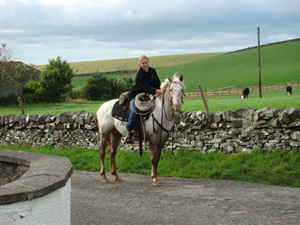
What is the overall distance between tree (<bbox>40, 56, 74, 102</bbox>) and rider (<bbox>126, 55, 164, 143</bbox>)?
37.6 m

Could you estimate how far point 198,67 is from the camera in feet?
237

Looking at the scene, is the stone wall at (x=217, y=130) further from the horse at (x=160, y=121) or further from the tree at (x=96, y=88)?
the tree at (x=96, y=88)

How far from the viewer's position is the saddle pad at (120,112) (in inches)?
316

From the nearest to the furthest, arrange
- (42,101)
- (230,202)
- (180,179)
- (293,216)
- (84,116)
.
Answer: (293,216) → (230,202) → (180,179) → (84,116) → (42,101)

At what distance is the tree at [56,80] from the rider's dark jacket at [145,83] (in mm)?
37588

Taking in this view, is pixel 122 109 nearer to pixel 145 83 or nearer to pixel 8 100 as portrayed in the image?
pixel 145 83

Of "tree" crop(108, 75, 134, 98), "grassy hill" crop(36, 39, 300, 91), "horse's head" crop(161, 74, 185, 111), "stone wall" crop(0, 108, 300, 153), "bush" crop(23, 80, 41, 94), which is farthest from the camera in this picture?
"grassy hill" crop(36, 39, 300, 91)

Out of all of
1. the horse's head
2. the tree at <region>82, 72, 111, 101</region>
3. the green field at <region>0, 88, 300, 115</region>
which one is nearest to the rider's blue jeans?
the horse's head

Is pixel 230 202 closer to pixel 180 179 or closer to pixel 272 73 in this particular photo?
pixel 180 179

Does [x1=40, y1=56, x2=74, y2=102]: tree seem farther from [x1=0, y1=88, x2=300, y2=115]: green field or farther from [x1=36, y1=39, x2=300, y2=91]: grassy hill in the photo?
[x1=0, y1=88, x2=300, y2=115]: green field

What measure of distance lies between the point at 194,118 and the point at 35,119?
709 cm

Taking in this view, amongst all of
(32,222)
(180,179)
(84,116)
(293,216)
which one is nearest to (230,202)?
(293,216)

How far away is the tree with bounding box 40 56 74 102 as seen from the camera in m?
44.5

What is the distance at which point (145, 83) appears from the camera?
754cm
